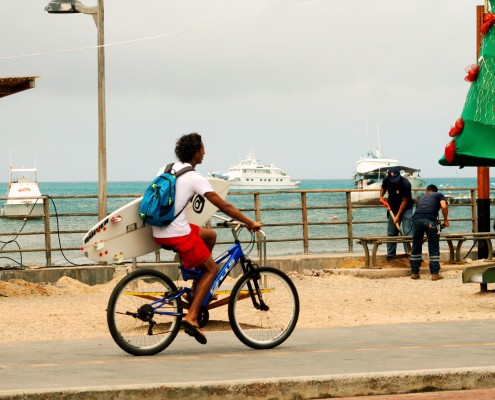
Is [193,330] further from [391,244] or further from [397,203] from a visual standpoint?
[397,203]

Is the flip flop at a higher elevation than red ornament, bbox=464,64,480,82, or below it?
below

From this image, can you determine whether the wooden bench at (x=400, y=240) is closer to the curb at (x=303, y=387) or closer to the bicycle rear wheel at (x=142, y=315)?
the bicycle rear wheel at (x=142, y=315)

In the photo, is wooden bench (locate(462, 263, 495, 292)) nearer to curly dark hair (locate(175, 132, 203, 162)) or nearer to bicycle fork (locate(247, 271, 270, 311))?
bicycle fork (locate(247, 271, 270, 311))

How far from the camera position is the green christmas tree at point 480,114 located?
49.5ft

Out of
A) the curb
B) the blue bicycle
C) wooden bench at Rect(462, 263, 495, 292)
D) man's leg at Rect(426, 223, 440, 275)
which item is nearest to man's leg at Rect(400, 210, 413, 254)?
man's leg at Rect(426, 223, 440, 275)

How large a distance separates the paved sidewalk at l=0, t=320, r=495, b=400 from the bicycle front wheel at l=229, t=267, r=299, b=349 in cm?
15

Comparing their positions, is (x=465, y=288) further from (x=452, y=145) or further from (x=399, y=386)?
(x=399, y=386)

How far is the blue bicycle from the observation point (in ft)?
31.4

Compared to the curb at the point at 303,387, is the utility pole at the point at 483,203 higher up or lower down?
higher up

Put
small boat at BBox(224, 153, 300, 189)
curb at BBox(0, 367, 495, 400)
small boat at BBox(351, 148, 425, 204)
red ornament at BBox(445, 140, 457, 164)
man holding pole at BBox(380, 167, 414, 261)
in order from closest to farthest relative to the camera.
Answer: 1. curb at BBox(0, 367, 495, 400)
2. red ornament at BBox(445, 140, 457, 164)
3. man holding pole at BBox(380, 167, 414, 261)
4. small boat at BBox(351, 148, 425, 204)
5. small boat at BBox(224, 153, 300, 189)

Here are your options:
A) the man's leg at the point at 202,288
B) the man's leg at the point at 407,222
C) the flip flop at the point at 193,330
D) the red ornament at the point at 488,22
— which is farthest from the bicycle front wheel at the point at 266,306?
the man's leg at the point at 407,222

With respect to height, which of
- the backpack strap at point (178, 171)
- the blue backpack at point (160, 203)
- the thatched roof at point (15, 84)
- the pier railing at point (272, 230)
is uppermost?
the thatched roof at point (15, 84)

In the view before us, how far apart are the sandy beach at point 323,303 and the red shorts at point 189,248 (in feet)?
9.21

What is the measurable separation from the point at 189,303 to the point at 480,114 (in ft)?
21.7
